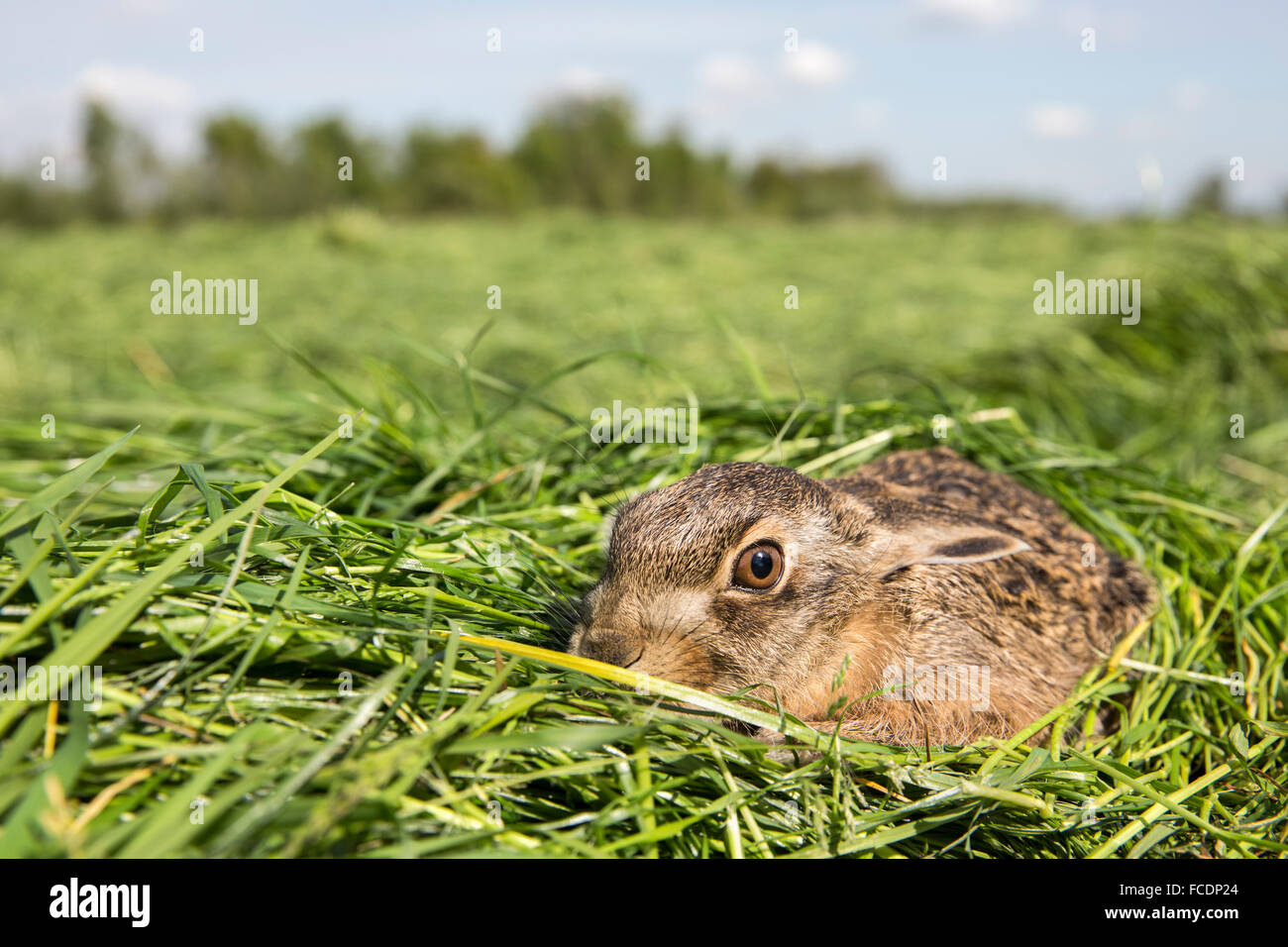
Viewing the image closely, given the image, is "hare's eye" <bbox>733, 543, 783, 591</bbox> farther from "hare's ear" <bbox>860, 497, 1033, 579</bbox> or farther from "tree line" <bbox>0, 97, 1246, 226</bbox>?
"tree line" <bbox>0, 97, 1246, 226</bbox>

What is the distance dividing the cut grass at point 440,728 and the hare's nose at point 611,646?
107mm

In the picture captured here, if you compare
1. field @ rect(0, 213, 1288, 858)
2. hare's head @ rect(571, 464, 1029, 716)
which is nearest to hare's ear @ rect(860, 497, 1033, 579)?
hare's head @ rect(571, 464, 1029, 716)

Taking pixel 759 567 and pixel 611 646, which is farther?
pixel 759 567

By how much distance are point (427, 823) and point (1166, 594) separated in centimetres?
288

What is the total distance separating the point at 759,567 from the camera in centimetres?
244

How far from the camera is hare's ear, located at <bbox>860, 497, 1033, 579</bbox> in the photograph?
2586 mm

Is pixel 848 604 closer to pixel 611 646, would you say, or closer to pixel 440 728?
pixel 611 646

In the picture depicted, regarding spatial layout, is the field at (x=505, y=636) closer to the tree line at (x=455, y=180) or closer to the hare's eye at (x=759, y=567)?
the hare's eye at (x=759, y=567)

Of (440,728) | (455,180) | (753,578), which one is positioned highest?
(455,180)

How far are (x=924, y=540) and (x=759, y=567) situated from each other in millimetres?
615

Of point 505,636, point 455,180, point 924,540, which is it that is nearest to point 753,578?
point 924,540

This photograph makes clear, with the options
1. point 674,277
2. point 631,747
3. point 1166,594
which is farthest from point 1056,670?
point 674,277
